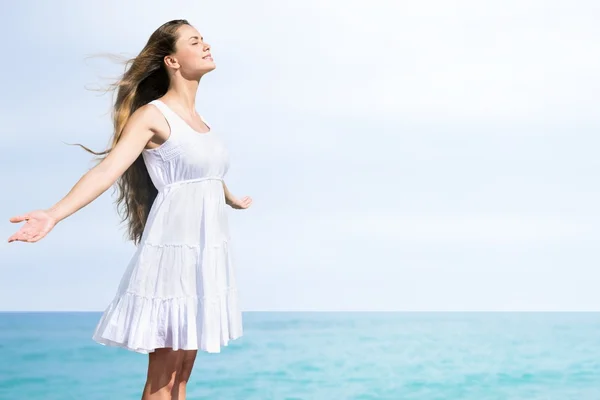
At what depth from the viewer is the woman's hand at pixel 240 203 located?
129 inches

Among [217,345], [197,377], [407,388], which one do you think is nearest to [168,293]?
[217,345]

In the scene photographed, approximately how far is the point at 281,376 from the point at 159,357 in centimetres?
→ 679

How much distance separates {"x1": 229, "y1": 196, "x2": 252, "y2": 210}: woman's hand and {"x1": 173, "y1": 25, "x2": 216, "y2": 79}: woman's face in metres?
0.55

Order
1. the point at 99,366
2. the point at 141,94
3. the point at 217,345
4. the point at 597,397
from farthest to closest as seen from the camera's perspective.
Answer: the point at 99,366 → the point at 597,397 → the point at 141,94 → the point at 217,345

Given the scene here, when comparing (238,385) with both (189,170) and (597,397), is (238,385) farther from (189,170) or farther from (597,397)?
(189,170)

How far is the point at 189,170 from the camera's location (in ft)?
9.12

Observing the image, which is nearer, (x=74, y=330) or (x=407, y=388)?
(x=407, y=388)

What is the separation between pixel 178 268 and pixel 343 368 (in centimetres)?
742

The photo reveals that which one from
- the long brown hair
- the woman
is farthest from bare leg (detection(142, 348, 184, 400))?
the long brown hair

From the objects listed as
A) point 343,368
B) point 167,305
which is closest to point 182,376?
point 167,305

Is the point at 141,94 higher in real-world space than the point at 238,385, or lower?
higher

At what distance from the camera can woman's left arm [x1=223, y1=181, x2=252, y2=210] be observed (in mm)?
3222

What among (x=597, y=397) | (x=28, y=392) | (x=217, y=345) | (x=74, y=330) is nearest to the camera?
(x=217, y=345)

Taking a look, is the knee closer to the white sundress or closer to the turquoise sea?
the white sundress
